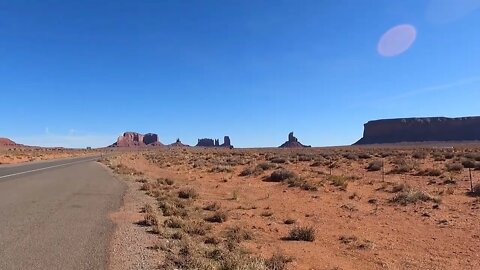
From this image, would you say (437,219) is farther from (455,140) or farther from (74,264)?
(455,140)

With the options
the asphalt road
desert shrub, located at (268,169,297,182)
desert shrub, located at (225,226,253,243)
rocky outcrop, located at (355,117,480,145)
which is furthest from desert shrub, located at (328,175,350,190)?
rocky outcrop, located at (355,117,480,145)

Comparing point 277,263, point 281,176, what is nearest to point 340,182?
point 281,176

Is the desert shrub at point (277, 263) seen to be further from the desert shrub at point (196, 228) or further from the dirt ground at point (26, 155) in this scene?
the dirt ground at point (26, 155)

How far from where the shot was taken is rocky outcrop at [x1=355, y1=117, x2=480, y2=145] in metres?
150

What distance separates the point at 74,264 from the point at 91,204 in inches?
313

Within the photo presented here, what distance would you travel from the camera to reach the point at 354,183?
24484 millimetres

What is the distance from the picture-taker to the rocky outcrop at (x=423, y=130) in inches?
5896

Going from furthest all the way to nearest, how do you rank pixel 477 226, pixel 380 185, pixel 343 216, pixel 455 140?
pixel 455 140, pixel 380 185, pixel 343 216, pixel 477 226

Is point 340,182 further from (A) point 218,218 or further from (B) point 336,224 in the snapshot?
(A) point 218,218

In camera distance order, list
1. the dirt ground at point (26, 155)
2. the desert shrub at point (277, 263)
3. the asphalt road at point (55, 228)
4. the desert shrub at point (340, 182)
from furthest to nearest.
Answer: the dirt ground at point (26, 155)
the desert shrub at point (340, 182)
the desert shrub at point (277, 263)
the asphalt road at point (55, 228)

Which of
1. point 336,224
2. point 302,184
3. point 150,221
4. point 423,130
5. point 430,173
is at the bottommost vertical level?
point 336,224

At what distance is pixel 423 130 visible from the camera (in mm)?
157500

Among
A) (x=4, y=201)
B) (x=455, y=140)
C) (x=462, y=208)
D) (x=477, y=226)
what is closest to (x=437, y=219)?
(x=477, y=226)

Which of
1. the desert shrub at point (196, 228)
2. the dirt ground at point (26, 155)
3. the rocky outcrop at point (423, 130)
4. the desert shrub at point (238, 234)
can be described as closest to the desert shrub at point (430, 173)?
the desert shrub at point (238, 234)
